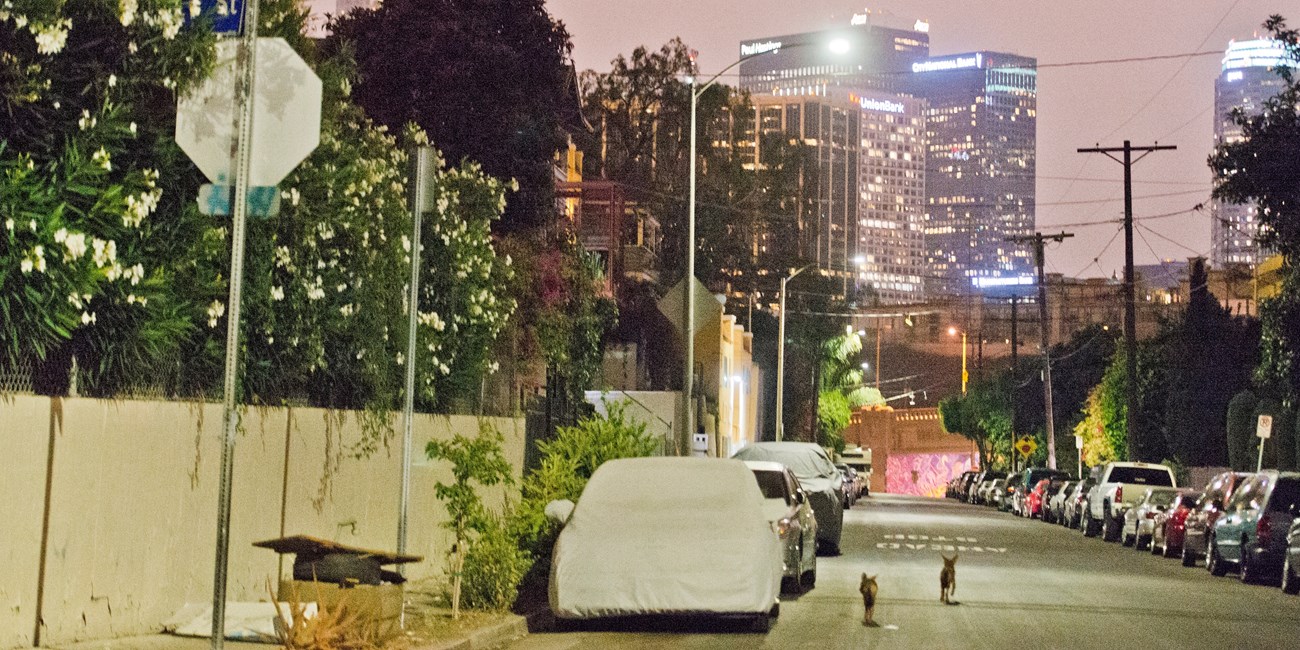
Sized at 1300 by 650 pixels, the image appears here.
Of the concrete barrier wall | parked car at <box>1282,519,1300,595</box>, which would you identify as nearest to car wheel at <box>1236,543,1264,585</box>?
parked car at <box>1282,519,1300,595</box>

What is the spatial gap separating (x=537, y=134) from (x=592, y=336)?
4.79m

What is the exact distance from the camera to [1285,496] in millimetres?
23734

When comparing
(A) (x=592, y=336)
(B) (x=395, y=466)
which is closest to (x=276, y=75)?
(B) (x=395, y=466)

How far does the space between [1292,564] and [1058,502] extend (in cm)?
2610

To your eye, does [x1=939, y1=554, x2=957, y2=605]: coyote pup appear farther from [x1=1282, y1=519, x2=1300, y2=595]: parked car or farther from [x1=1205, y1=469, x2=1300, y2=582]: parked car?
[x1=1205, y1=469, x2=1300, y2=582]: parked car

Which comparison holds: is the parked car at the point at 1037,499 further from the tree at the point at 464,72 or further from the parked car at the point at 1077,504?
the tree at the point at 464,72

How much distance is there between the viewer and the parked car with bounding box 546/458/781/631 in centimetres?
1370

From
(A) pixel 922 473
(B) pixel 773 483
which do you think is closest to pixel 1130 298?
(B) pixel 773 483

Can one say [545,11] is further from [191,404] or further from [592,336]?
[191,404]

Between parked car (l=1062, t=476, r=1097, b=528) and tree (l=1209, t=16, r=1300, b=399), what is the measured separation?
10.3 meters

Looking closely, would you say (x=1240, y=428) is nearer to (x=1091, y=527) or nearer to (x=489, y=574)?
(x=1091, y=527)

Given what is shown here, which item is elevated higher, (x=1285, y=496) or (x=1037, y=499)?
(x=1285, y=496)

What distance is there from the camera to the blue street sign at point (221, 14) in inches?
466

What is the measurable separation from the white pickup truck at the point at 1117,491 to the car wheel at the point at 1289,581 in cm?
1355
